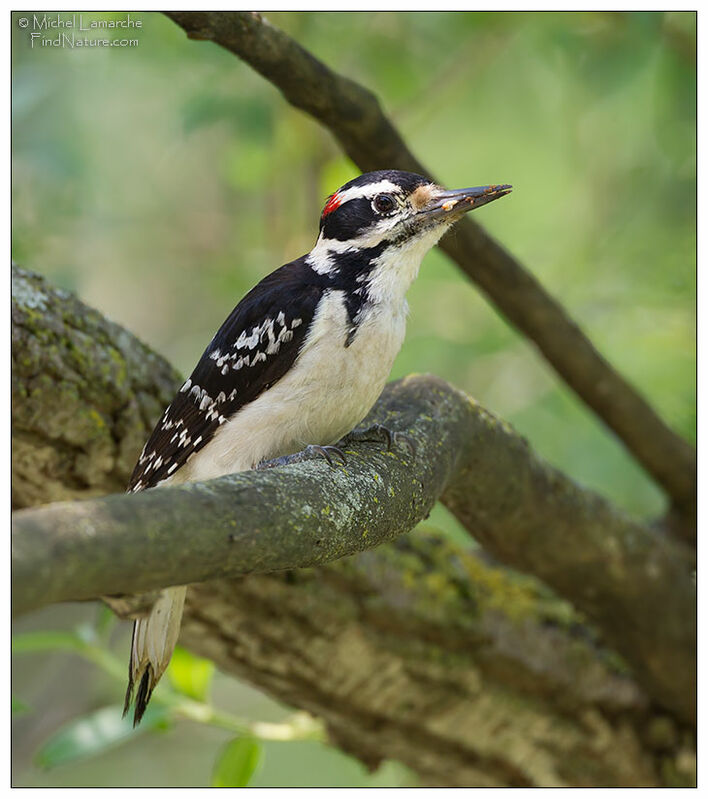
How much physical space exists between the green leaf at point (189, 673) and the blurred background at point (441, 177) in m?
0.01

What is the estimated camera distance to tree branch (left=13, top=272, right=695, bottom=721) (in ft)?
3.58

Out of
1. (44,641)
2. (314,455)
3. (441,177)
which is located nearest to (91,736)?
(44,641)

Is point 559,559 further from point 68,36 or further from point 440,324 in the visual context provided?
point 68,36

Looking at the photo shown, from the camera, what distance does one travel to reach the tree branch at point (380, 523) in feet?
3.58

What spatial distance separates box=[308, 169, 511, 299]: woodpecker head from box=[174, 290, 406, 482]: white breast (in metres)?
0.09

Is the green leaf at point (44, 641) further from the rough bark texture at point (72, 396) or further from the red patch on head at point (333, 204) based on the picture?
the red patch on head at point (333, 204)

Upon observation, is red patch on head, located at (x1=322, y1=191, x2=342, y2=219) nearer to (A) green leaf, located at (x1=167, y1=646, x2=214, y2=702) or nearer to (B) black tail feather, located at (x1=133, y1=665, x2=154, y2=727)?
(B) black tail feather, located at (x1=133, y1=665, x2=154, y2=727)

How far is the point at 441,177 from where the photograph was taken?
4.82 m

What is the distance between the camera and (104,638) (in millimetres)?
3170

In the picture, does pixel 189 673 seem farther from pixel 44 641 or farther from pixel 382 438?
pixel 382 438

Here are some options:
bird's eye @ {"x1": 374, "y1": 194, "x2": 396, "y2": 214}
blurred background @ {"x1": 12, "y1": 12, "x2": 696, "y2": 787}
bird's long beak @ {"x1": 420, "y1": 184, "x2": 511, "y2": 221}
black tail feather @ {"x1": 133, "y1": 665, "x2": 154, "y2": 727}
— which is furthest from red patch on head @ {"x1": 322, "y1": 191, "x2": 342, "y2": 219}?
black tail feather @ {"x1": 133, "y1": 665, "x2": 154, "y2": 727}

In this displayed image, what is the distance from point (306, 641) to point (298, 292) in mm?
1136

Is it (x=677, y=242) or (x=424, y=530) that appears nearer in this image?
(x=424, y=530)
